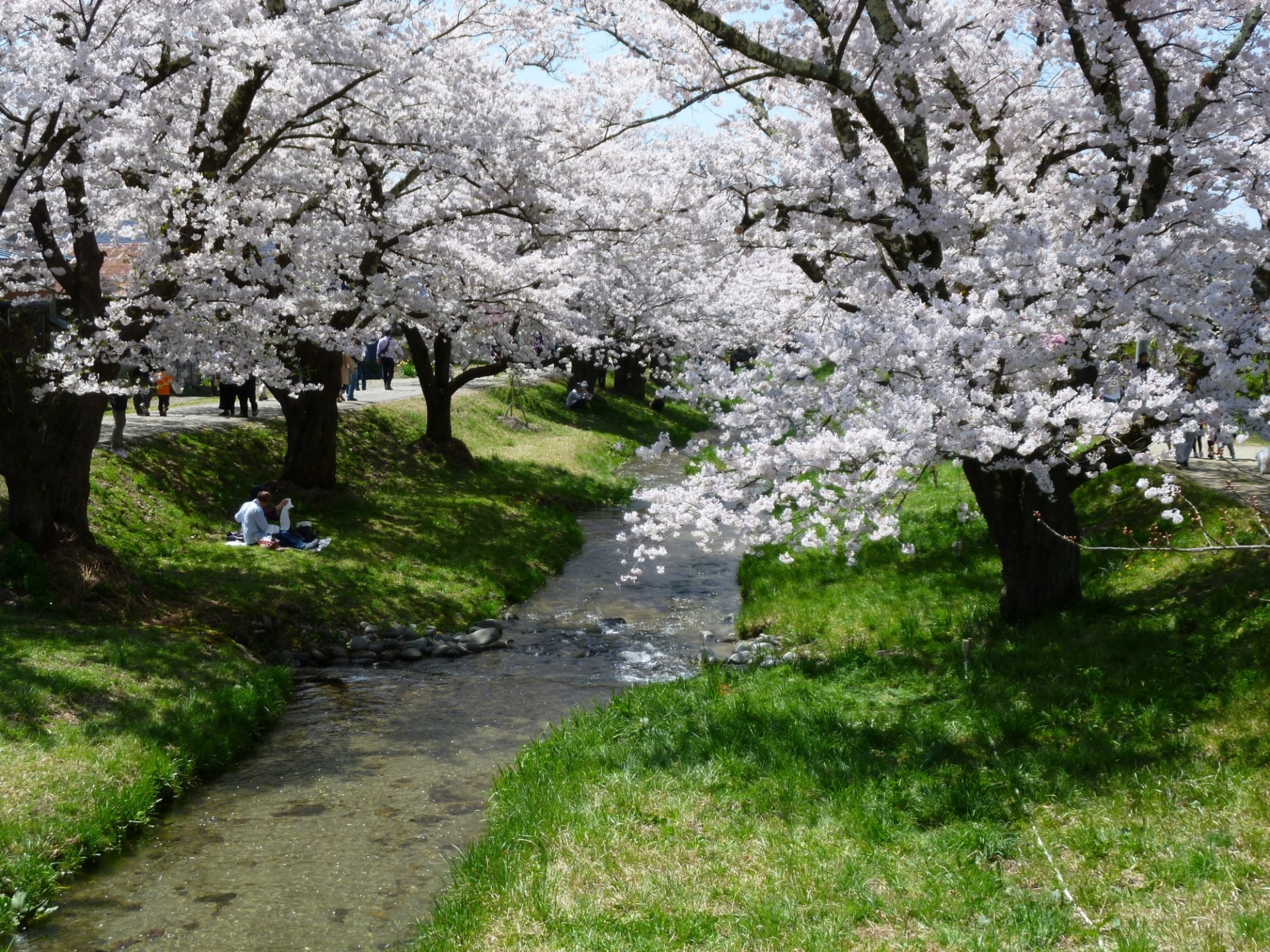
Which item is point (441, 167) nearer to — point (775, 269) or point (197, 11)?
point (197, 11)

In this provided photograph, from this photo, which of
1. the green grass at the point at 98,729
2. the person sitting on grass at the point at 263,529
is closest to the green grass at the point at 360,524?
the person sitting on grass at the point at 263,529

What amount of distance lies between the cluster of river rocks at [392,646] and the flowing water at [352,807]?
0.31 metres

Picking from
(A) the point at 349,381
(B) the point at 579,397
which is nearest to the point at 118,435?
(A) the point at 349,381

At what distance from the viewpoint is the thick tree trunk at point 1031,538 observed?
1048 cm

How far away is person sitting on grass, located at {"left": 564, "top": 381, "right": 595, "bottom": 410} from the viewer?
124ft

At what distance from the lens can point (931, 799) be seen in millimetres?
7145

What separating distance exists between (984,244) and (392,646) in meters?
8.96

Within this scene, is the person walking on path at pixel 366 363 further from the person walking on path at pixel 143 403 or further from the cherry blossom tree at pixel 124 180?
the cherry blossom tree at pixel 124 180

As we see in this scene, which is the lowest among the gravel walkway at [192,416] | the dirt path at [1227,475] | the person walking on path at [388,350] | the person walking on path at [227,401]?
the gravel walkway at [192,416]

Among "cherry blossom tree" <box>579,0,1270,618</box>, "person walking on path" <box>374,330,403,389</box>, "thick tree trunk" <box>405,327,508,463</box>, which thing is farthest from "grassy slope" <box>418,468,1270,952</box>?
"person walking on path" <box>374,330,403,389</box>

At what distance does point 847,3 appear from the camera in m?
11.2

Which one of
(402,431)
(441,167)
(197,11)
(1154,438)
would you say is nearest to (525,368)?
(402,431)

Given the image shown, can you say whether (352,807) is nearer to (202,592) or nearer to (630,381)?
(202,592)

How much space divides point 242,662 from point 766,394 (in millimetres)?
6929
